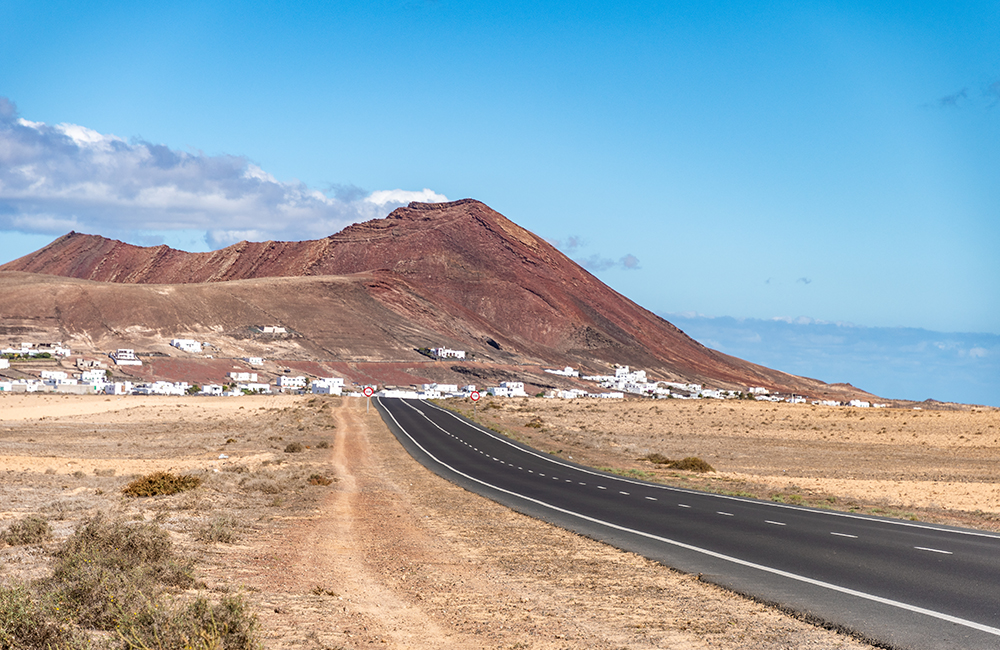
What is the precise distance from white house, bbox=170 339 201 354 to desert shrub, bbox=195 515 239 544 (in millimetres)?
128584

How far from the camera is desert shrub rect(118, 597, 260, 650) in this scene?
21.5 ft

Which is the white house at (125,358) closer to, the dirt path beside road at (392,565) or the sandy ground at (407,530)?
the sandy ground at (407,530)

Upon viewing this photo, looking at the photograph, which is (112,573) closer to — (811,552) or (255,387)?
(811,552)

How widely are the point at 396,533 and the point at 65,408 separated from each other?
237ft

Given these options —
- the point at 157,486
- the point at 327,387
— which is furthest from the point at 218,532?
the point at 327,387

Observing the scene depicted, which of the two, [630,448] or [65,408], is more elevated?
[630,448]

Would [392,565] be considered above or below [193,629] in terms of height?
below

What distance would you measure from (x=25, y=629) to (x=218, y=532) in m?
→ 7.87

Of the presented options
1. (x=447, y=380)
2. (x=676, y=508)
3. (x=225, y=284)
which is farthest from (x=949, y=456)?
(x=225, y=284)

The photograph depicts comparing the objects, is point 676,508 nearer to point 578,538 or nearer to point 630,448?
point 578,538

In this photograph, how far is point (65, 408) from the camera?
3066 inches

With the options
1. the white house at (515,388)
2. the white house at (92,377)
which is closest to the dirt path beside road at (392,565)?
the white house at (92,377)

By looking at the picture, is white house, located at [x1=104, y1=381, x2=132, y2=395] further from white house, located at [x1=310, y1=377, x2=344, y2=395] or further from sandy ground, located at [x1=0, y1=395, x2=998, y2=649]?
sandy ground, located at [x1=0, y1=395, x2=998, y2=649]

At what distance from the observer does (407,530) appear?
1739 cm
